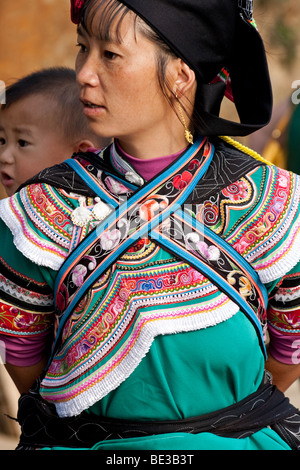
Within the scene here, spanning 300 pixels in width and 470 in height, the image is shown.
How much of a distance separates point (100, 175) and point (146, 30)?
38 centimetres

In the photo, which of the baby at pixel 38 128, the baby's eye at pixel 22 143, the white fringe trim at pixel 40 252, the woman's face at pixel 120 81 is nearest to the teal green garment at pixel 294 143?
the baby at pixel 38 128

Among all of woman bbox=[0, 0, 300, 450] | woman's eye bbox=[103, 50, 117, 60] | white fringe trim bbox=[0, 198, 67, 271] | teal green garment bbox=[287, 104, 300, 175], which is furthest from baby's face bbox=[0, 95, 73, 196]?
teal green garment bbox=[287, 104, 300, 175]

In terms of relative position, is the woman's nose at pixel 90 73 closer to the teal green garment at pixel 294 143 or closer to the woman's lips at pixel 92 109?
the woman's lips at pixel 92 109

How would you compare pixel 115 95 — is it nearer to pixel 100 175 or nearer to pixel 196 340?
pixel 100 175

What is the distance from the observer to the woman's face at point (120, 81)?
1770 mm

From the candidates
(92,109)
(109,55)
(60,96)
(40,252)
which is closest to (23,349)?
(40,252)

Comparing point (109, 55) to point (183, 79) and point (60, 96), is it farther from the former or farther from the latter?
point (60, 96)

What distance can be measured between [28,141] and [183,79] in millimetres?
917

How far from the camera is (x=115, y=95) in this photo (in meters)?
1.80

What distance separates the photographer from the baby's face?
2.61 metres

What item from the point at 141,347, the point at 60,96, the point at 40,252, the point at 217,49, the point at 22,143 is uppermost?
the point at 217,49

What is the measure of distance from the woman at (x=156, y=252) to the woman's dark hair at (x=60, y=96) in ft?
2.53

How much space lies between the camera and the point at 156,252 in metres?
1.80
